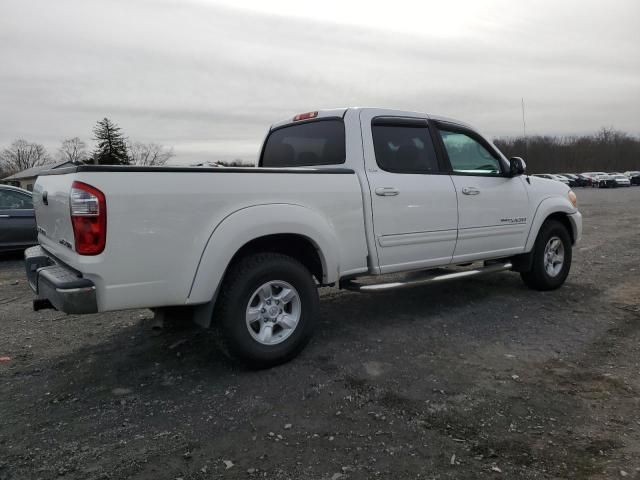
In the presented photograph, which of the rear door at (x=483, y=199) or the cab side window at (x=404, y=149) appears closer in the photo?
the cab side window at (x=404, y=149)

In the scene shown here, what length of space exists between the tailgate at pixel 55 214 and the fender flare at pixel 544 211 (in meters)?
4.79

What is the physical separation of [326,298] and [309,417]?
3.06 meters

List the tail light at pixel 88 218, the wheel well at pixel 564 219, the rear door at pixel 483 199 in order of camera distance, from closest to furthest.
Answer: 1. the tail light at pixel 88 218
2. the rear door at pixel 483 199
3. the wheel well at pixel 564 219

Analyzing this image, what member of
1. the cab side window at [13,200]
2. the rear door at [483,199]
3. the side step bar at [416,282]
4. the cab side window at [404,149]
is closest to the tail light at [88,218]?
the side step bar at [416,282]

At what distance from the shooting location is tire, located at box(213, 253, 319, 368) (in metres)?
3.71

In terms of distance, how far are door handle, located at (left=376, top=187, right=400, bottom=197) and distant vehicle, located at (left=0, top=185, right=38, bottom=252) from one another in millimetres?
7650

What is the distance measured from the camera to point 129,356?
4453 millimetres

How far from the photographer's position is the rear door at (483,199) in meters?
5.25

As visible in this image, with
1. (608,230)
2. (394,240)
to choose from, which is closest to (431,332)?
(394,240)

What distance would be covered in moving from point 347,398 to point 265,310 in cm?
91

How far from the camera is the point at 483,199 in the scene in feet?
17.8

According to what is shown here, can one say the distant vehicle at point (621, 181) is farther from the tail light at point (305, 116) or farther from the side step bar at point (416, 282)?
the tail light at point (305, 116)

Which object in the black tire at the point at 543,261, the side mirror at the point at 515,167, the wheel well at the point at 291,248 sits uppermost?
the side mirror at the point at 515,167

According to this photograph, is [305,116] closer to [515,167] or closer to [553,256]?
[515,167]
